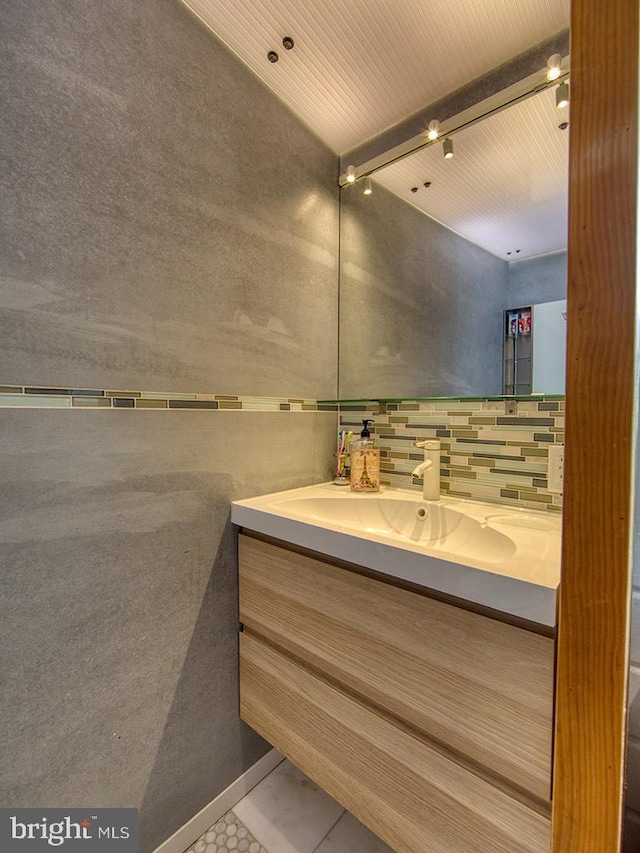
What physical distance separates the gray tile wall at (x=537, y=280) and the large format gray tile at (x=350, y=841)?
152 centimetres

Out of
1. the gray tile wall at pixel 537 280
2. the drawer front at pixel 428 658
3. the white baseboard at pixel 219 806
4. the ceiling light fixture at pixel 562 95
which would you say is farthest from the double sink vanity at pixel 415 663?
the ceiling light fixture at pixel 562 95

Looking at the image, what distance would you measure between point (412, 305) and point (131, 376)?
0.94 meters

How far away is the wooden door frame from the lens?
389 mm

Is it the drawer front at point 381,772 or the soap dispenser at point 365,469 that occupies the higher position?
the soap dispenser at point 365,469

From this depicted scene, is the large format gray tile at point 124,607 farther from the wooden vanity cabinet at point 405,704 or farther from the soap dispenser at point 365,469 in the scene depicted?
the soap dispenser at point 365,469

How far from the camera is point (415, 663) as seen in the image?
2.33ft

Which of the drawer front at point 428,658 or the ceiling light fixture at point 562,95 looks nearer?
the drawer front at point 428,658

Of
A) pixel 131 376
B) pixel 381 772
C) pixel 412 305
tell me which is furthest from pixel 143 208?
pixel 381 772

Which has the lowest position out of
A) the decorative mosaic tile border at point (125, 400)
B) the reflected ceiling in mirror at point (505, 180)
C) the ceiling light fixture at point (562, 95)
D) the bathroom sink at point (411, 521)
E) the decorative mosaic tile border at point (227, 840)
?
the decorative mosaic tile border at point (227, 840)

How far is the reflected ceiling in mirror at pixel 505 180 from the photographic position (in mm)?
1000

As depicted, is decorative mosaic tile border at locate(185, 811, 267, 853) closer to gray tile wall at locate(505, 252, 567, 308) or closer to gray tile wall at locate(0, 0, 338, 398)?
gray tile wall at locate(0, 0, 338, 398)

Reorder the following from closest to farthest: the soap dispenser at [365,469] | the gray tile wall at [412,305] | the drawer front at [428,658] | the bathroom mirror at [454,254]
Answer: the drawer front at [428,658] → the bathroom mirror at [454,254] → the gray tile wall at [412,305] → the soap dispenser at [365,469]

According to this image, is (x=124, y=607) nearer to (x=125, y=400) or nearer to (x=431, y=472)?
(x=125, y=400)

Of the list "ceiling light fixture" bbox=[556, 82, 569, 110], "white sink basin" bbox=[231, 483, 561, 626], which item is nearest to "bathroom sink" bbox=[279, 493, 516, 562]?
"white sink basin" bbox=[231, 483, 561, 626]
